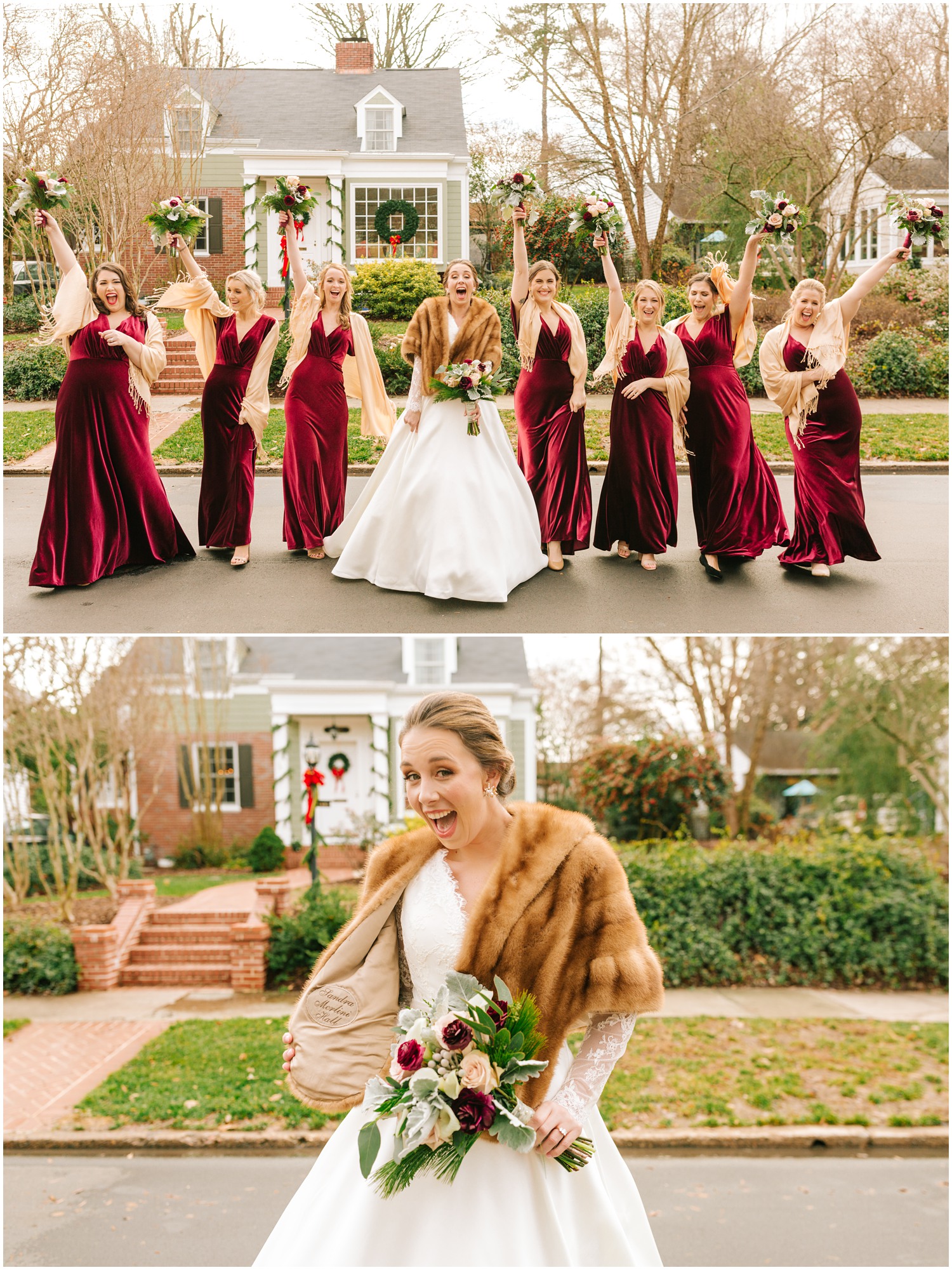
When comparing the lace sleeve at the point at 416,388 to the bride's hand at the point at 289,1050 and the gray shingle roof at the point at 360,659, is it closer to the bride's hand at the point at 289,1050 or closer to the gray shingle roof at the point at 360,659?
the bride's hand at the point at 289,1050

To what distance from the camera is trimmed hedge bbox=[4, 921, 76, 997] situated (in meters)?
10.5

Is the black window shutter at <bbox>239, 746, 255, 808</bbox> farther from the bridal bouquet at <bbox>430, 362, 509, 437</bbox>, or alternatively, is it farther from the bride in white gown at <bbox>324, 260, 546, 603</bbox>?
the bridal bouquet at <bbox>430, 362, 509, 437</bbox>

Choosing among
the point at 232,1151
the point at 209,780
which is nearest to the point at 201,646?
the point at 209,780

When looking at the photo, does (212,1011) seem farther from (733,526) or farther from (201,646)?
(201,646)

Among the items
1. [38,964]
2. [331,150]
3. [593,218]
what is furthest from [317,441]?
[331,150]

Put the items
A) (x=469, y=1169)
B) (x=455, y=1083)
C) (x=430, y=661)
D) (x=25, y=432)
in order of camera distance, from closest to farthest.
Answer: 1. (x=455, y=1083)
2. (x=469, y=1169)
3. (x=25, y=432)
4. (x=430, y=661)

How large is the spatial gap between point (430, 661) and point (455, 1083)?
1631cm

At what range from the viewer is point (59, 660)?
1163 cm

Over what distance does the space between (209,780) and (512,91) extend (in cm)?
1231

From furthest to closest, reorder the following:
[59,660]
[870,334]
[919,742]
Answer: [870,334] < [919,742] < [59,660]

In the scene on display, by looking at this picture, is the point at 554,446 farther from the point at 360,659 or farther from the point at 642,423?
the point at 360,659

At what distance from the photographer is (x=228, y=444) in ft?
25.2

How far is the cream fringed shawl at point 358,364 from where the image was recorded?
7.37 metres

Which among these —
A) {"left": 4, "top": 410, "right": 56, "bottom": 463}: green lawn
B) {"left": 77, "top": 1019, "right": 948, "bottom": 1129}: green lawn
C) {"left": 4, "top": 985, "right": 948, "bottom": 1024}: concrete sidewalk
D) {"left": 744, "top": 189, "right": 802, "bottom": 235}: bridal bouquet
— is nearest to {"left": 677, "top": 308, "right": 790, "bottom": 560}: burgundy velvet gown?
{"left": 744, "top": 189, "right": 802, "bottom": 235}: bridal bouquet
